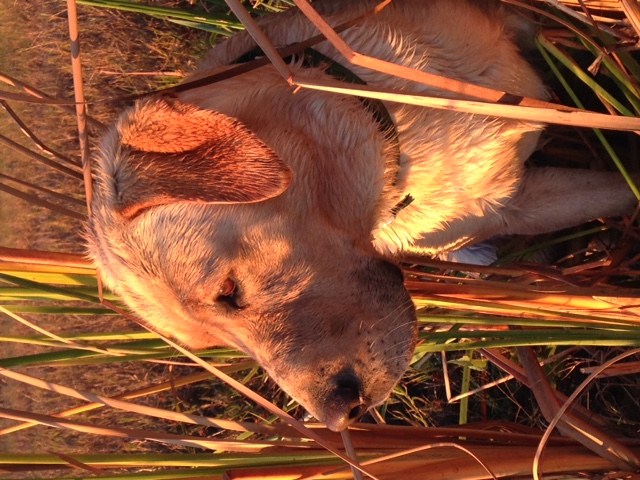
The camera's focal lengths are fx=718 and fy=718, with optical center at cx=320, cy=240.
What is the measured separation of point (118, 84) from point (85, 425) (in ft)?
9.76

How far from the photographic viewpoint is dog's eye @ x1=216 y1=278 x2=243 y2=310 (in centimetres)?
191

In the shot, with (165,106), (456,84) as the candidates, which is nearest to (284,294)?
(165,106)

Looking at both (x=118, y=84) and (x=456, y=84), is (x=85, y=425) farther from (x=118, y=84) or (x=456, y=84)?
(x=118, y=84)

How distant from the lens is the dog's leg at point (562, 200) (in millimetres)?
2311

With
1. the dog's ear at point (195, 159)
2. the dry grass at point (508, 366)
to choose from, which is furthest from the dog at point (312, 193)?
the dry grass at point (508, 366)

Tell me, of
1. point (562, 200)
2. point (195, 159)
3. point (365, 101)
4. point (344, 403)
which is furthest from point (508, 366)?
point (195, 159)

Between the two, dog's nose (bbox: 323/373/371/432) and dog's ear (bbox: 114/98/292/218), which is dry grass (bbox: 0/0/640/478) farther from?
dog's ear (bbox: 114/98/292/218)

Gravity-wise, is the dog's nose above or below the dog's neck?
below

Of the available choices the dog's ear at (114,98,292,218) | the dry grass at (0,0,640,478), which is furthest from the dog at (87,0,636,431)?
the dry grass at (0,0,640,478)

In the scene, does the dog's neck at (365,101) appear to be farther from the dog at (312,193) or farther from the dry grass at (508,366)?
the dry grass at (508,366)

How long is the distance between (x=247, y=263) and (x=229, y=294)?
119 millimetres

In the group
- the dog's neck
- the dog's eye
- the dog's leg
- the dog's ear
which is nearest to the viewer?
the dog's ear

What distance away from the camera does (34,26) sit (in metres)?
4.99

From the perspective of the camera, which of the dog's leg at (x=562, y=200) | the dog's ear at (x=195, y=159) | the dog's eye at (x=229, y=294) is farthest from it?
the dog's leg at (x=562, y=200)
